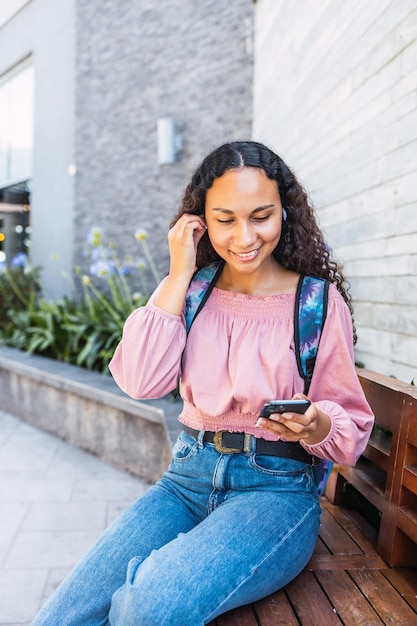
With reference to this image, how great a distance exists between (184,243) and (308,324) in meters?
0.42

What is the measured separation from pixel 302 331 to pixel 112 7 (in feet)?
22.5

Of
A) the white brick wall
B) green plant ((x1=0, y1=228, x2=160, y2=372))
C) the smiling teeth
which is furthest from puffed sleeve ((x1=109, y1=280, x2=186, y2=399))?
green plant ((x1=0, y1=228, x2=160, y2=372))

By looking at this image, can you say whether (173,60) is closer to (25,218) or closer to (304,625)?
(25,218)

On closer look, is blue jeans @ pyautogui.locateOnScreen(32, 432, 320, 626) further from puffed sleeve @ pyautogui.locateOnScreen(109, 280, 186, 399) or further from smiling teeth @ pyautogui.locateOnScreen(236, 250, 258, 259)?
smiling teeth @ pyautogui.locateOnScreen(236, 250, 258, 259)

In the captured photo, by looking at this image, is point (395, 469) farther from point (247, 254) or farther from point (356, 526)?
point (247, 254)

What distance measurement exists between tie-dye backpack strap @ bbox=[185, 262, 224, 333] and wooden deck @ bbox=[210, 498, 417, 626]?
2.37ft

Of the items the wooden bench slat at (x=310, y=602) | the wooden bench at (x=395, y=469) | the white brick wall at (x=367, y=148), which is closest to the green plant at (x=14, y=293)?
the white brick wall at (x=367, y=148)

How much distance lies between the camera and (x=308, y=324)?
149cm

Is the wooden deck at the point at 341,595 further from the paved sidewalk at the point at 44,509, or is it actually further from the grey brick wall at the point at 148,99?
the grey brick wall at the point at 148,99

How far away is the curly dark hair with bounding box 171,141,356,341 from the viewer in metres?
1.54

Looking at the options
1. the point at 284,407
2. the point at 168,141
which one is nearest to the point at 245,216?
the point at 284,407

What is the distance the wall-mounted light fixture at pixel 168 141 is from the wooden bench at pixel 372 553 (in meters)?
4.91

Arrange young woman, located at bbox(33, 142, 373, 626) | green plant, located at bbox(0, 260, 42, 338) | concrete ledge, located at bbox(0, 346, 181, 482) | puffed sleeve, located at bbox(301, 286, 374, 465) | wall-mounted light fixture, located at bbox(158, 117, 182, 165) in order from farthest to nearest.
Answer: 1. green plant, located at bbox(0, 260, 42, 338)
2. wall-mounted light fixture, located at bbox(158, 117, 182, 165)
3. concrete ledge, located at bbox(0, 346, 181, 482)
4. puffed sleeve, located at bbox(301, 286, 374, 465)
5. young woman, located at bbox(33, 142, 373, 626)

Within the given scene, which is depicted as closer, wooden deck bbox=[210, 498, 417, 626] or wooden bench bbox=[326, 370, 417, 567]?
wooden deck bbox=[210, 498, 417, 626]
